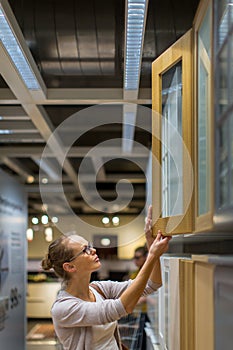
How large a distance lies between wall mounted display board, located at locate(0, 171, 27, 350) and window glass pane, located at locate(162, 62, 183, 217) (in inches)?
Answer: 186

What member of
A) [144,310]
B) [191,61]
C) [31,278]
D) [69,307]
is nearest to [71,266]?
[69,307]

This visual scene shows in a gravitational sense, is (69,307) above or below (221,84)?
below

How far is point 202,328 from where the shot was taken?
2.63 m

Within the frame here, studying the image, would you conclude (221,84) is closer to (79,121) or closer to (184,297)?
(184,297)

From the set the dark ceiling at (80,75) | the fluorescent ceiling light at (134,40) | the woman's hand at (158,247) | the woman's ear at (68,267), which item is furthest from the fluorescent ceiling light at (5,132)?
the woman's hand at (158,247)

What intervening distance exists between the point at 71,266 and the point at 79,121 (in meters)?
3.34

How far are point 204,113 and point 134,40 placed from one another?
115cm

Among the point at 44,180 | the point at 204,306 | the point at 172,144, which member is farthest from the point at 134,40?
the point at 44,180

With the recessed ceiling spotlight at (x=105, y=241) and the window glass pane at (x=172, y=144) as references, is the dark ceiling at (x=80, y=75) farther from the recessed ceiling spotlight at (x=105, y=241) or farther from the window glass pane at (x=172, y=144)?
the recessed ceiling spotlight at (x=105, y=241)

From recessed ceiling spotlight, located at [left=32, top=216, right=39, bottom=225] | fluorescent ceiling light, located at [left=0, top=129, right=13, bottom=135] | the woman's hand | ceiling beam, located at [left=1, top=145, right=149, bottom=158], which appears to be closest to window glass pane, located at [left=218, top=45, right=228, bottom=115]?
the woman's hand

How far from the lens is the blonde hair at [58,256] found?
129 inches

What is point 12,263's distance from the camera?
341 inches

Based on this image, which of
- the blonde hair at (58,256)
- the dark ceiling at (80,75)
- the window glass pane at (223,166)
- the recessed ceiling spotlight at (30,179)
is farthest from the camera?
the recessed ceiling spotlight at (30,179)

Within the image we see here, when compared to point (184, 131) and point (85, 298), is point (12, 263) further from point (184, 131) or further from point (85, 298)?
point (184, 131)
